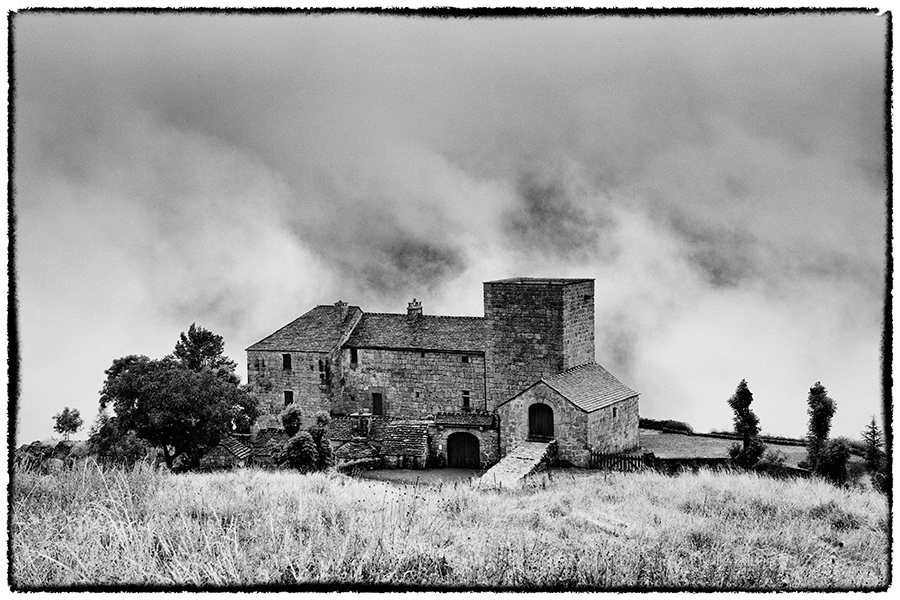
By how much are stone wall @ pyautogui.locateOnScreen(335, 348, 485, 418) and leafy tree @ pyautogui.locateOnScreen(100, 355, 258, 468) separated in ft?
33.5

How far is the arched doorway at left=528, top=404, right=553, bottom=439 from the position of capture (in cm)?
2591

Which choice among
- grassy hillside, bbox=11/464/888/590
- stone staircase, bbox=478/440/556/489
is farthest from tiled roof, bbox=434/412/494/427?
grassy hillside, bbox=11/464/888/590

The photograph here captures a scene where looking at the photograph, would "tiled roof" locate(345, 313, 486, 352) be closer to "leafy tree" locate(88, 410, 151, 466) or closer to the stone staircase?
the stone staircase

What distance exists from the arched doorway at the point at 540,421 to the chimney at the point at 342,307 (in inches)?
453

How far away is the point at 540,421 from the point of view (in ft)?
85.7

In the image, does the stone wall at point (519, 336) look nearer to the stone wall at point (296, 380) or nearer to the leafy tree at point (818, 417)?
the stone wall at point (296, 380)

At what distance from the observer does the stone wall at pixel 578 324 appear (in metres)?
27.6

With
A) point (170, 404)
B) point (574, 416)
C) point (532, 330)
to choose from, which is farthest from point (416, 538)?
point (532, 330)

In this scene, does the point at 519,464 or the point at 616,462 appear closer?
the point at 616,462

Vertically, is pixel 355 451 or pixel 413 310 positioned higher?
pixel 413 310

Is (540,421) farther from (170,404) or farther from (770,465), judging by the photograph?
(170,404)

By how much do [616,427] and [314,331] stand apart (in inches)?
543

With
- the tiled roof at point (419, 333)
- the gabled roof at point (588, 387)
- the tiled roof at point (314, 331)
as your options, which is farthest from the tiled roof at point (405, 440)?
the tiled roof at point (314, 331)

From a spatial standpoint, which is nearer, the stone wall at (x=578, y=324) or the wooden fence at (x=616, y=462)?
the wooden fence at (x=616, y=462)
